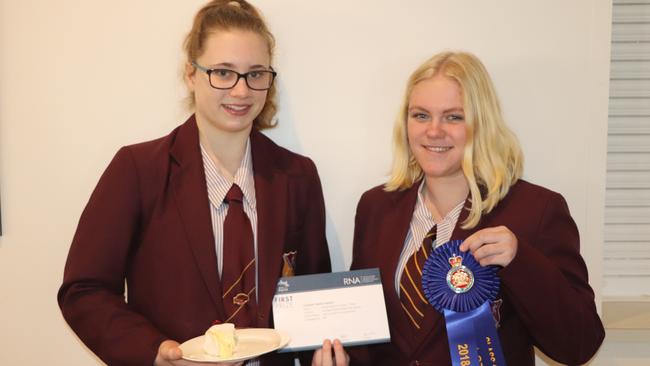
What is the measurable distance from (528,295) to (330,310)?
1.82ft

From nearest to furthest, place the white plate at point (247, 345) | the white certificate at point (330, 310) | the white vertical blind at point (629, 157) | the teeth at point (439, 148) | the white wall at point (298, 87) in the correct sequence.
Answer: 1. the white plate at point (247, 345)
2. the white certificate at point (330, 310)
3. the teeth at point (439, 148)
4. the white wall at point (298, 87)
5. the white vertical blind at point (629, 157)

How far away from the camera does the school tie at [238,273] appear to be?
1958 mm

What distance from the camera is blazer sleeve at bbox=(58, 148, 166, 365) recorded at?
1857mm

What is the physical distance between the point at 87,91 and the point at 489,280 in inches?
62.0

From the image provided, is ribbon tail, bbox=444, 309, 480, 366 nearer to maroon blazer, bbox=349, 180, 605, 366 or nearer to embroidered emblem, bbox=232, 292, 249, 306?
maroon blazer, bbox=349, 180, 605, 366

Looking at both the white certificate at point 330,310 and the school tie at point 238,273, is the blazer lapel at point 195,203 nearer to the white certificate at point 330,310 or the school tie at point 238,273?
the school tie at point 238,273

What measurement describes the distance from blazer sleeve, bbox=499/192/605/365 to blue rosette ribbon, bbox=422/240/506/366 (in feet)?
0.23

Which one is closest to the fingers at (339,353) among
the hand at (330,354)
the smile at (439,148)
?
the hand at (330,354)

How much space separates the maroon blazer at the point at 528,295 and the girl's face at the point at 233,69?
0.59 m

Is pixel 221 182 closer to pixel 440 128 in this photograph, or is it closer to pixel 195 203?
pixel 195 203

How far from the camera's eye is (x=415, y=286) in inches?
77.8

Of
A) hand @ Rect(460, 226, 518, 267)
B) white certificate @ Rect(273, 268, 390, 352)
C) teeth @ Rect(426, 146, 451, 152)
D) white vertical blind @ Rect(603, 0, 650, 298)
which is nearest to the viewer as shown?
hand @ Rect(460, 226, 518, 267)

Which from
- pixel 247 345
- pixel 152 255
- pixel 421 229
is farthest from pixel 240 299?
pixel 421 229

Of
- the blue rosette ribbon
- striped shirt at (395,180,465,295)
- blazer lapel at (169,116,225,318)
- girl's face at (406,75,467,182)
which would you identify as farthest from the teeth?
blazer lapel at (169,116,225,318)
